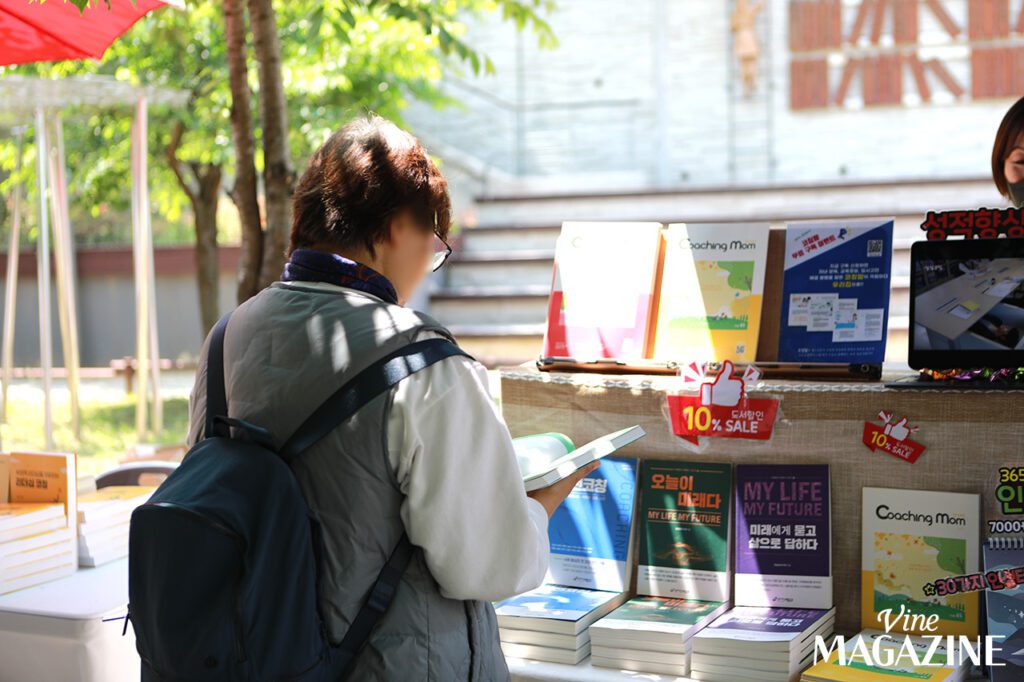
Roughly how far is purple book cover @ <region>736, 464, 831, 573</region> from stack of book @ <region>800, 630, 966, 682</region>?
6.5 inches

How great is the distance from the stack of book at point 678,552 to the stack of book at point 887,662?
250 mm

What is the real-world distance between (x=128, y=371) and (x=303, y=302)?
30.2ft

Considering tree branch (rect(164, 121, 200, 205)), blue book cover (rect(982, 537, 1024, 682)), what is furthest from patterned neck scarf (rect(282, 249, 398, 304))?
tree branch (rect(164, 121, 200, 205))

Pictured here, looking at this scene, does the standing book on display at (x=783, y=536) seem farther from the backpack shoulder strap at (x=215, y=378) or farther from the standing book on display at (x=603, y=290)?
the backpack shoulder strap at (x=215, y=378)

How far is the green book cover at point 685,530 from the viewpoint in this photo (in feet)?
7.00

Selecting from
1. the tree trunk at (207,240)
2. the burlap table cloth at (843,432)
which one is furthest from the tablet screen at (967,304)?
the tree trunk at (207,240)

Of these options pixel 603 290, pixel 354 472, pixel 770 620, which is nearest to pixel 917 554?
pixel 770 620

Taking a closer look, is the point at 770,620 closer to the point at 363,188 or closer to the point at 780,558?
the point at 780,558

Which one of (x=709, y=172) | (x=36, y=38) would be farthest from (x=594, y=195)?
(x=36, y=38)

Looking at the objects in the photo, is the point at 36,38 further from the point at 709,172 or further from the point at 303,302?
the point at 709,172

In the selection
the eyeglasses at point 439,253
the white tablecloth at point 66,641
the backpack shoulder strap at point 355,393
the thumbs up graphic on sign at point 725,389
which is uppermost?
the eyeglasses at point 439,253

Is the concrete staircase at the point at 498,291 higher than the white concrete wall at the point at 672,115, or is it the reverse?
the white concrete wall at the point at 672,115

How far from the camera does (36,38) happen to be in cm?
304

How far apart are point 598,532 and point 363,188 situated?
3.34 ft
